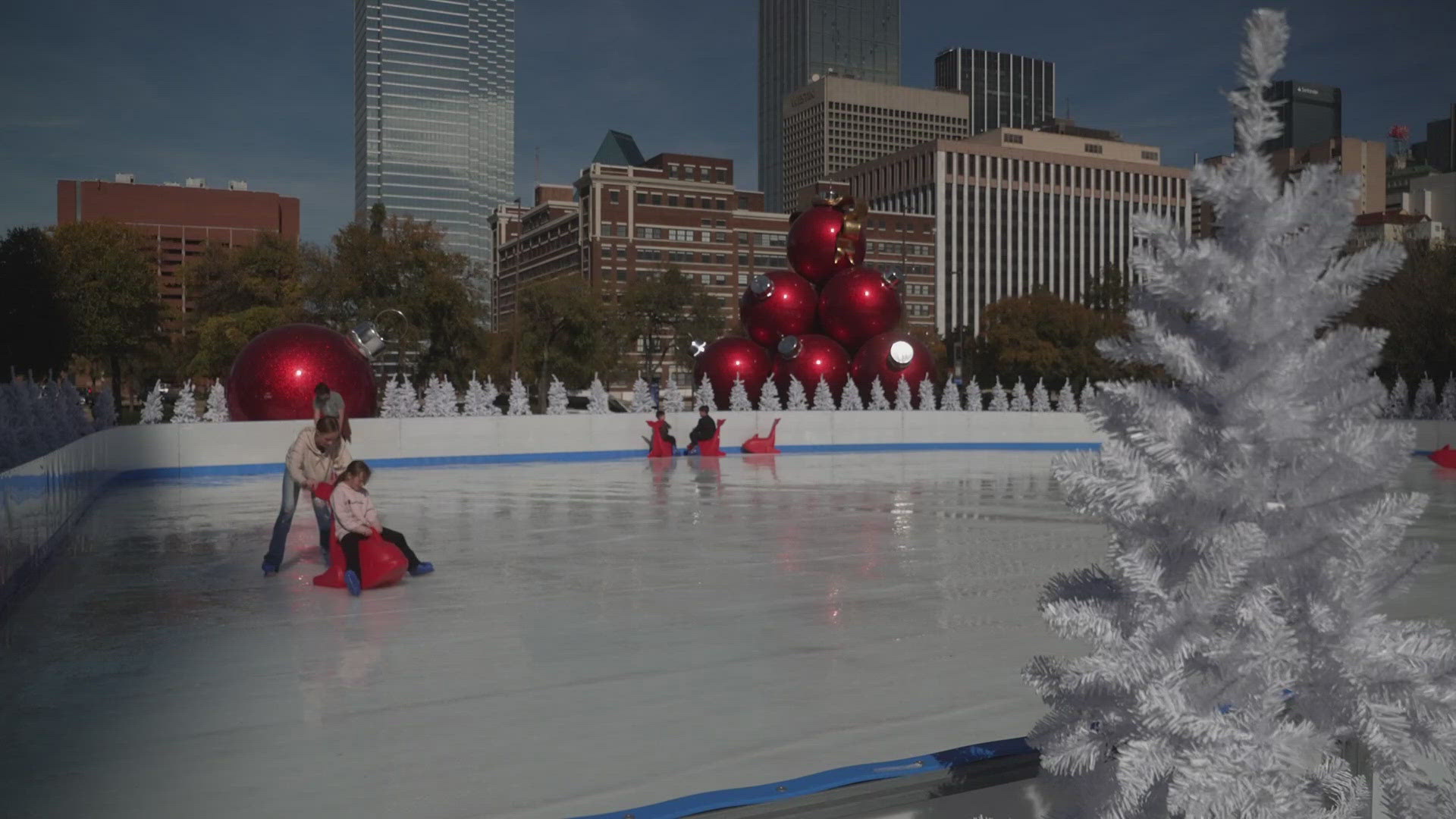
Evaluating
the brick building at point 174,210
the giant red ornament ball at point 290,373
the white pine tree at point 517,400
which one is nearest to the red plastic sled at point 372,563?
the giant red ornament ball at point 290,373

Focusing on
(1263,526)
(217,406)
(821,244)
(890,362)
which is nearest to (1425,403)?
(890,362)

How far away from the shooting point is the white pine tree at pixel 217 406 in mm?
21792

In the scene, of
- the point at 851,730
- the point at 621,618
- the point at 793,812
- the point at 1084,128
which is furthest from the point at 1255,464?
the point at 1084,128

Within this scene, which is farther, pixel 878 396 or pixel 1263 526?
pixel 878 396

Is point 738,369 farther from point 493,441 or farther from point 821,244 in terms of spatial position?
point 493,441

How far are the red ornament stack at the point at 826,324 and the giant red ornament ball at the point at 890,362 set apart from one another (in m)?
0.02

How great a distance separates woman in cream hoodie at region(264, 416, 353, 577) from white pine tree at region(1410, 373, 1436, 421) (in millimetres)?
26228

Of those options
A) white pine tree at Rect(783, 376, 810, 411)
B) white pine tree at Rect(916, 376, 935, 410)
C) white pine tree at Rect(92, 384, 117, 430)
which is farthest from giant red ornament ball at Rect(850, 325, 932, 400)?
white pine tree at Rect(92, 384, 117, 430)

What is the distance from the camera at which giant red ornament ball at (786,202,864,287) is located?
93.7 feet

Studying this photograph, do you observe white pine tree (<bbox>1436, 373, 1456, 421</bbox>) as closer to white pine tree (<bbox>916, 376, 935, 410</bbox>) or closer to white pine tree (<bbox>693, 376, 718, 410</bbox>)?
white pine tree (<bbox>916, 376, 935, 410</bbox>)

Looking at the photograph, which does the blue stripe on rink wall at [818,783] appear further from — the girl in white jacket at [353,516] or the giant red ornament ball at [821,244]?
the giant red ornament ball at [821,244]

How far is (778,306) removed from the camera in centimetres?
2825

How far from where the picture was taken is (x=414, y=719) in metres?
5.36

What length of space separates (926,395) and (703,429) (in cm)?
742
